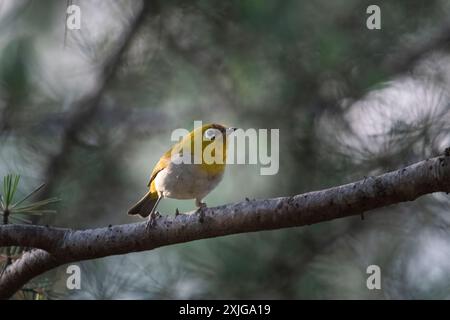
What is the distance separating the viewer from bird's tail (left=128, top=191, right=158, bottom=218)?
2605mm

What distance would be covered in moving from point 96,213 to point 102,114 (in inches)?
16.2

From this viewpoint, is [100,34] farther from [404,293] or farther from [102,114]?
[404,293]

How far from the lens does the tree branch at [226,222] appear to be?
1393 millimetres

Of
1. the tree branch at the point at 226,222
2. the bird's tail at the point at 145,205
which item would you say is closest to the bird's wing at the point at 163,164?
the bird's tail at the point at 145,205

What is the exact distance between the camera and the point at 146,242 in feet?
5.57

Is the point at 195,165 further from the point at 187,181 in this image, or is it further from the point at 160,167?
the point at 160,167

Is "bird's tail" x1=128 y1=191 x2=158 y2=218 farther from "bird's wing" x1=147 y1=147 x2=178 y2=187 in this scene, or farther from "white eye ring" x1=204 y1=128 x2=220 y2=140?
"white eye ring" x1=204 y1=128 x2=220 y2=140

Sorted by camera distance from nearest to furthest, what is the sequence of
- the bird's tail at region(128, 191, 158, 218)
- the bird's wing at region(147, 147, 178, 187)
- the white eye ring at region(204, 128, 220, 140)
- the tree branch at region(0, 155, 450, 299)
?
the tree branch at region(0, 155, 450, 299) → the white eye ring at region(204, 128, 220, 140) → the bird's wing at region(147, 147, 178, 187) → the bird's tail at region(128, 191, 158, 218)

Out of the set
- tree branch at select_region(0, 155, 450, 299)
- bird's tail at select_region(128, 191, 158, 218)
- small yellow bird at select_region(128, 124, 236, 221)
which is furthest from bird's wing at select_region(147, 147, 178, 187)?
tree branch at select_region(0, 155, 450, 299)

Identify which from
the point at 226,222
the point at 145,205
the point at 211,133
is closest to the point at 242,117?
the point at 211,133

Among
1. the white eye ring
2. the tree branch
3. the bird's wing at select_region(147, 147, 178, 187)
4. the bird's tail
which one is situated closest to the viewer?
the tree branch

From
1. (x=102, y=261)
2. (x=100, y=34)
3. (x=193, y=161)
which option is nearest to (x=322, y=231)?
(x=193, y=161)

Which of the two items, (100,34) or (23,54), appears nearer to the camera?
(23,54)

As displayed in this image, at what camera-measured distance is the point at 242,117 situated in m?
2.61
